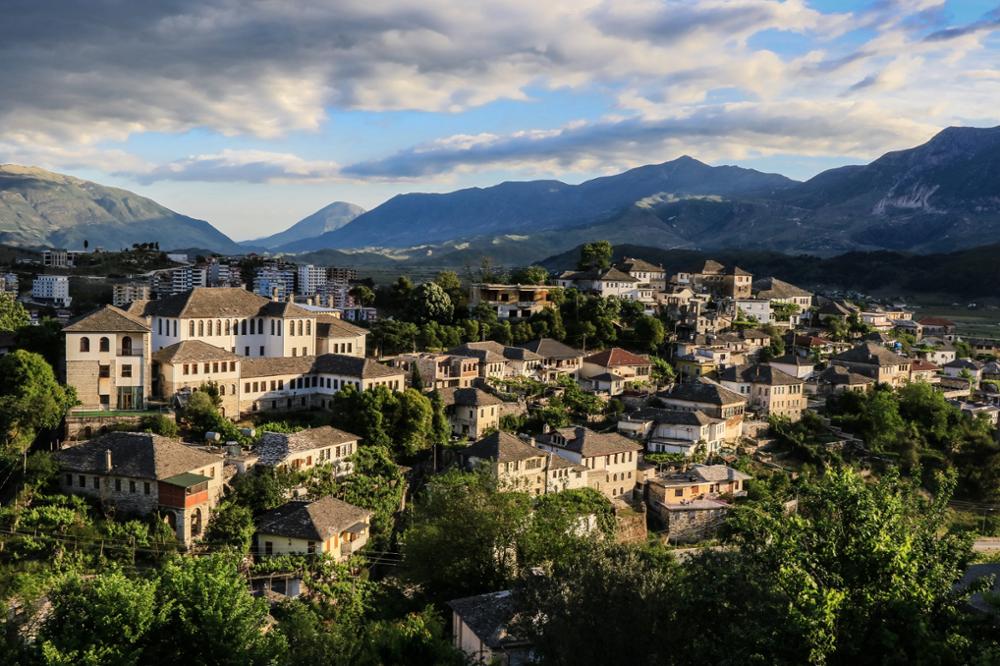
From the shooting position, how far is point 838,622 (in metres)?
14.3

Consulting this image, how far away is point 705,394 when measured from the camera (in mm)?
52094

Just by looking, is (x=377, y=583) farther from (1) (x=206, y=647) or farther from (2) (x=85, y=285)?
(2) (x=85, y=285)

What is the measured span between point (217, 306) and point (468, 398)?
14954 millimetres

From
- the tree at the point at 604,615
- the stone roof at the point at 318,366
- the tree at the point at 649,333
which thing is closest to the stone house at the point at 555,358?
the tree at the point at 649,333

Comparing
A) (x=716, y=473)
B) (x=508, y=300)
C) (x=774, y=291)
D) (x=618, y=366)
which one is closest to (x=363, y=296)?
(x=508, y=300)

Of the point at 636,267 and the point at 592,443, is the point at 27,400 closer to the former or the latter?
the point at 592,443

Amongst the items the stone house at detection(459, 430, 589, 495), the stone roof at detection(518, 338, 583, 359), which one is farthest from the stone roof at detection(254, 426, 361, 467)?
the stone roof at detection(518, 338, 583, 359)

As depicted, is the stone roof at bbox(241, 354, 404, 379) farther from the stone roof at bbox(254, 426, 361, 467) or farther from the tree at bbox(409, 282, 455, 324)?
the tree at bbox(409, 282, 455, 324)

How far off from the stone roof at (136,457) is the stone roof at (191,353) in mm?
7171

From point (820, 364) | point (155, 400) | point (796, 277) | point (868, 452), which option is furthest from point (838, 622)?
point (796, 277)

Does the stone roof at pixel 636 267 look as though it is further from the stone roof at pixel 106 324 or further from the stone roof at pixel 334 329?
the stone roof at pixel 106 324

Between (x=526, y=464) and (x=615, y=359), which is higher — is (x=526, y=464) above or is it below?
below

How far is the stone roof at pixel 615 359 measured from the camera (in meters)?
56.8

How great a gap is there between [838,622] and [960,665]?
6.25ft
